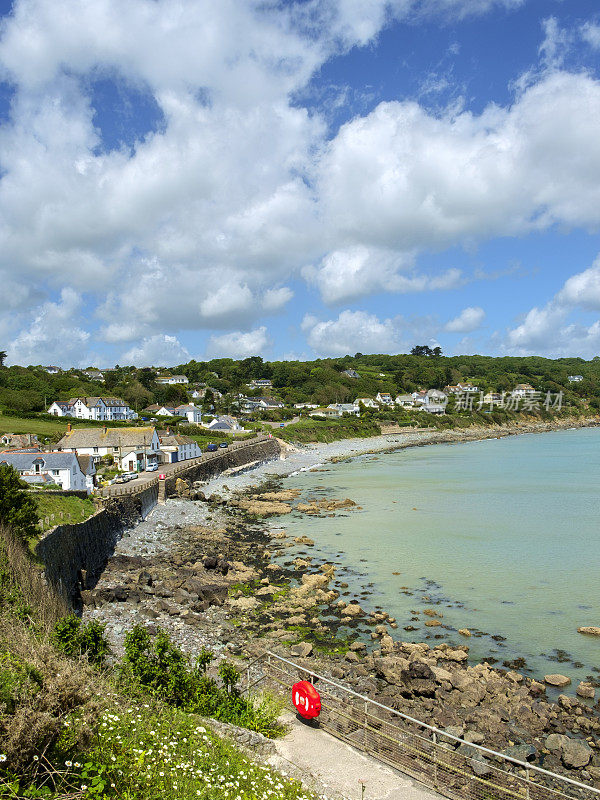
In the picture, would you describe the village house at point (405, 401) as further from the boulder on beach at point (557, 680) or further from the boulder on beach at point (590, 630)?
the boulder on beach at point (557, 680)

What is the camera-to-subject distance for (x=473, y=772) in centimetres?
1050

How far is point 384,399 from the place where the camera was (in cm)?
13888

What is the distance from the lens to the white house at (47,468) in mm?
33781

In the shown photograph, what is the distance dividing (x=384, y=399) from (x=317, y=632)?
122349mm

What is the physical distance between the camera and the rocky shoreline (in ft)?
42.7

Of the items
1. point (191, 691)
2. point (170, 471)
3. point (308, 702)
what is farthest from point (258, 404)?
point (308, 702)

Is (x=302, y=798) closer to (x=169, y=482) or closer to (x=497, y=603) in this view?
(x=497, y=603)

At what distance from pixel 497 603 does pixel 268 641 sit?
9662 millimetres

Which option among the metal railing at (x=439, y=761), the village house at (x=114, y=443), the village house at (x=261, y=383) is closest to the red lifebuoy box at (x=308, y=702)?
the metal railing at (x=439, y=761)

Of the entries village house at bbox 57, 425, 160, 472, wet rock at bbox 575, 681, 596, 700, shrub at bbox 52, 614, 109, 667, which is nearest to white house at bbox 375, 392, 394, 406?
village house at bbox 57, 425, 160, 472

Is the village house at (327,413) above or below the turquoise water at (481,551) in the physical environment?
above

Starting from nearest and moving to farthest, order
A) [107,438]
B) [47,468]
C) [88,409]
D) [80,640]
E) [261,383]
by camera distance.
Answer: [80,640] → [47,468] → [107,438] → [88,409] → [261,383]

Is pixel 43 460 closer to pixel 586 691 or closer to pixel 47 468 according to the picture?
pixel 47 468

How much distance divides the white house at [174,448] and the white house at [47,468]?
19.2 meters
